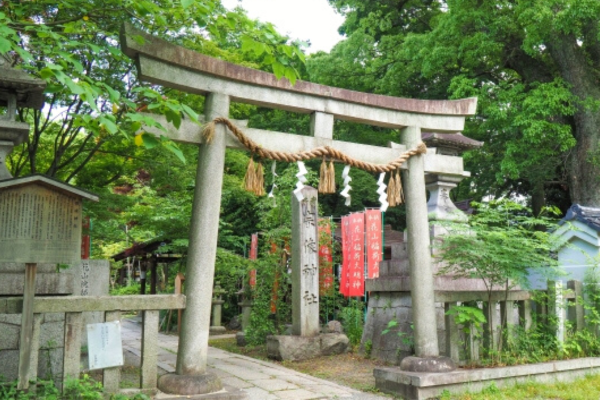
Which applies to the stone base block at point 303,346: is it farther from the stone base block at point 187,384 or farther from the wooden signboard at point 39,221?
the wooden signboard at point 39,221

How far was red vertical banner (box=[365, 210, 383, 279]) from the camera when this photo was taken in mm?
11352

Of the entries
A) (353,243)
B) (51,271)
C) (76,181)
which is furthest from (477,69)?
(51,271)

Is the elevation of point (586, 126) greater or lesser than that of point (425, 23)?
lesser

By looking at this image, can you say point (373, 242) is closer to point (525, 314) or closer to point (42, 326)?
point (525, 314)

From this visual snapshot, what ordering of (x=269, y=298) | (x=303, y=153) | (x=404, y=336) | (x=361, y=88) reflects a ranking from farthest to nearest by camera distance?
(x=361, y=88) < (x=269, y=298) < (x=404, y=336) < (x=303, y=153)

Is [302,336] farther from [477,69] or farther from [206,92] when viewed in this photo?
[477,69]

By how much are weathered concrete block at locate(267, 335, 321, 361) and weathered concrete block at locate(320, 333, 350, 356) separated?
0.36ft

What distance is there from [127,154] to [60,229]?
6257 millimetres

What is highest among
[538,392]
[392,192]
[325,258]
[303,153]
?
[303,153]

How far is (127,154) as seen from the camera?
34.2 ft

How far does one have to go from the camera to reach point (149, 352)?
488 cm

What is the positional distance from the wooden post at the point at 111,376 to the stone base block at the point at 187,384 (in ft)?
1.57

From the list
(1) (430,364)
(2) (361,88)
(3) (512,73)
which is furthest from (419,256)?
(3) (512,73)

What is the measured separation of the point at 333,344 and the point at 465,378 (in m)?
4.00
